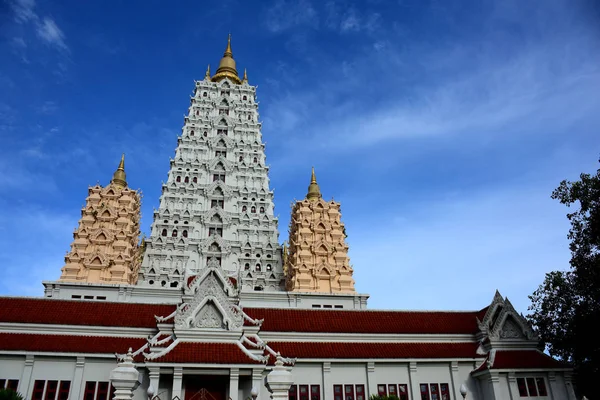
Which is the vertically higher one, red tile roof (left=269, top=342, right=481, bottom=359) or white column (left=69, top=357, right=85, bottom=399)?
red tile roof (left=269, top=342, right=481, bottom=359)

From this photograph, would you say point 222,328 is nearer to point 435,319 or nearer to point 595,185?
point 435,319

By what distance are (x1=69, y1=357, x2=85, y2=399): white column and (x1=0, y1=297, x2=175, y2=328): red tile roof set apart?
239 cm

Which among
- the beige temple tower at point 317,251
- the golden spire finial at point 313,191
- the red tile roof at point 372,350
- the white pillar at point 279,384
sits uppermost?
the golden spire finial at point 313,191

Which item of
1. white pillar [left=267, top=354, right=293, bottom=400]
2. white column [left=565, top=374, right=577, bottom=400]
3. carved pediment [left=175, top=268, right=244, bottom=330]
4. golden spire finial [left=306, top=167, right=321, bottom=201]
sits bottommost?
white pillar [left=267, top=354, right=293, bottom=400]

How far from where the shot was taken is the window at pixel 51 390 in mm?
25555

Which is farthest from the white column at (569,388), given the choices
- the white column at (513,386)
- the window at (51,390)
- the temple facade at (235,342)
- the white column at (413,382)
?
the window at (51,390)

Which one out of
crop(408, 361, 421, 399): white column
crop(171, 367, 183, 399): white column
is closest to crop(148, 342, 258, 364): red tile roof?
crop(171, 367, 183, 399): white column

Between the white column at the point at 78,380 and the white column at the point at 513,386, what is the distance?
23685 mm

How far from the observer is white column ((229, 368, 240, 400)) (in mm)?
23189

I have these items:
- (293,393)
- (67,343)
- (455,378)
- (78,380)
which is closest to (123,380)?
(78,380)

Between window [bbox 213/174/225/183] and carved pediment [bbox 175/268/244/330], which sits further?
window [bbox 213/174/225/183]

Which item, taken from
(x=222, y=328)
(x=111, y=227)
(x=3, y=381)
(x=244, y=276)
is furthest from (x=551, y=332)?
(x=111, y=227)

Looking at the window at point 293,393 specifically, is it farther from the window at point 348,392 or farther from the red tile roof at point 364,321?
Answer: the red tile roof at point 364,321

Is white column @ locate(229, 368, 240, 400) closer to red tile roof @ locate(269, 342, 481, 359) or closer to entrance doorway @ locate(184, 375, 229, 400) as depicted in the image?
entrance doorway @ locate(184, 375, 229, 400)
